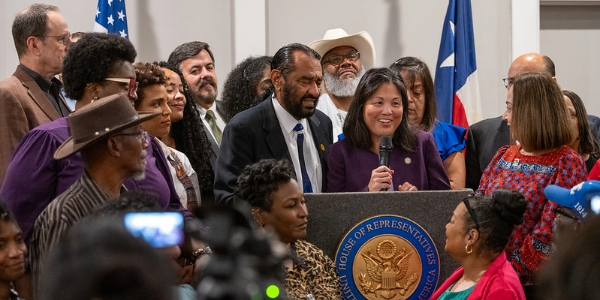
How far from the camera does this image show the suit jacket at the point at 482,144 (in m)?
5.28

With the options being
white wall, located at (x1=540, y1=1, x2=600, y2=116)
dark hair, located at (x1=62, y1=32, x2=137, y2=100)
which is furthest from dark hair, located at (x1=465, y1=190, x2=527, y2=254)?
white wall, located at (x1=540, y1=1, x2=600, y2=116)

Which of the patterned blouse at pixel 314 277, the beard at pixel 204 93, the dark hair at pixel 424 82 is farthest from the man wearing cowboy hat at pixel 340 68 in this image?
the patterned blouse at pixel 314 277

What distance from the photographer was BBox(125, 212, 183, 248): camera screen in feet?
5.40

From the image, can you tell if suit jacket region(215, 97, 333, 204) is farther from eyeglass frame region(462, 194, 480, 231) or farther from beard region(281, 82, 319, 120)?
eyeglass frame region(462, 194, 480, 231)

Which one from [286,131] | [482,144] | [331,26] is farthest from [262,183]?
[331,26]

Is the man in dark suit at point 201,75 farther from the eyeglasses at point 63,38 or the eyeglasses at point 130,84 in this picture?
the eyeglasses at point 130,84

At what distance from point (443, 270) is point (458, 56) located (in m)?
3.74

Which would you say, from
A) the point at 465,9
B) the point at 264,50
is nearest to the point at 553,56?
the point at 465,9

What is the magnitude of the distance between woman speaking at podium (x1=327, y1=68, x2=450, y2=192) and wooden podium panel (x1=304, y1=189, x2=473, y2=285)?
37 cm

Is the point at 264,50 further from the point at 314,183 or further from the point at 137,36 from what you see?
the point at 314,183

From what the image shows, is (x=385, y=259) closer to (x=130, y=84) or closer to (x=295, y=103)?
(x=295, y=103)

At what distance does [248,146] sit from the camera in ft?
14.5

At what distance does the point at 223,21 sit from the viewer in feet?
25.1

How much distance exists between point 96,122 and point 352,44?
352 centimetres
